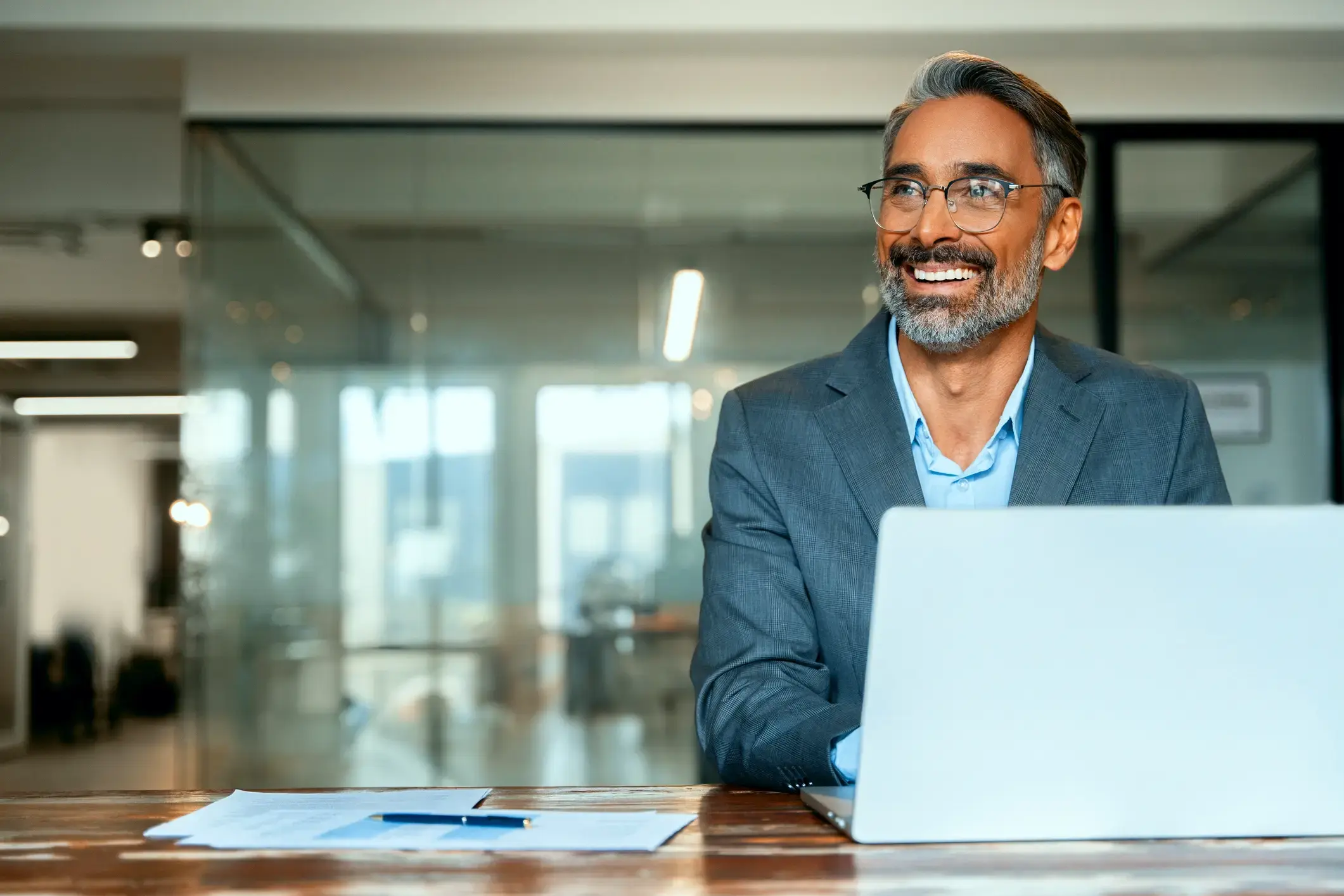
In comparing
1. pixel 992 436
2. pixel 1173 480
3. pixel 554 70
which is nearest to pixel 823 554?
pixel 992 436

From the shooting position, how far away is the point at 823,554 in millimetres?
1777

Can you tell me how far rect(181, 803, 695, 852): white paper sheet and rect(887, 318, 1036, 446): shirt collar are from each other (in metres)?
0.85

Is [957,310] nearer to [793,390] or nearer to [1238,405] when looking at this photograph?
[793,390]

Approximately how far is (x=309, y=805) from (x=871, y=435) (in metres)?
0.88

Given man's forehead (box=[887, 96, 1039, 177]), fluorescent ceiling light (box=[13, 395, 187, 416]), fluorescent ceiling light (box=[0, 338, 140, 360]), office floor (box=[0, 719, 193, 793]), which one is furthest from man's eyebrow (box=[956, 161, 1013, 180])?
fluorescent ceiling light (box=[13, 395, 187, 416])

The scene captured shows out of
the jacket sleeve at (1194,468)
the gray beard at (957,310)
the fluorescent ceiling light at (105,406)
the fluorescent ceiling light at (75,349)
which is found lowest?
the jacket sleeve at (1194,468)

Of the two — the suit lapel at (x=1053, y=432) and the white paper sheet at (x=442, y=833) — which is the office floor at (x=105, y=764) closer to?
the suit lapel at (x=1053, y=432)

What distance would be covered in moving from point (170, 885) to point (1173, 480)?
4.60 ft

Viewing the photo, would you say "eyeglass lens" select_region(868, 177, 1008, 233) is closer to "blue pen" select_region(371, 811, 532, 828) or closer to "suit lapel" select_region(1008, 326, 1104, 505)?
"suit lapel" select_region(1008, 326, 1104, 505)

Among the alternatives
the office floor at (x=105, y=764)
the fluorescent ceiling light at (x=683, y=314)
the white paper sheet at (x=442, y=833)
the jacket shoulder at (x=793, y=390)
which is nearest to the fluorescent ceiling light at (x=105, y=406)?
the office floor at (x=105, y=764)

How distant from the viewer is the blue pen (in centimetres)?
121

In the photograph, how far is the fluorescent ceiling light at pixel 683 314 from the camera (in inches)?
181

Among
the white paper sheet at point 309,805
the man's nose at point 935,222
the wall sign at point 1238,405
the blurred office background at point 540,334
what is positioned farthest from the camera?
the wall sign at point 1238,405

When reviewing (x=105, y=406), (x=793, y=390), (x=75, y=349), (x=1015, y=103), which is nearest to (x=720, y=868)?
(x=793, y=390)
